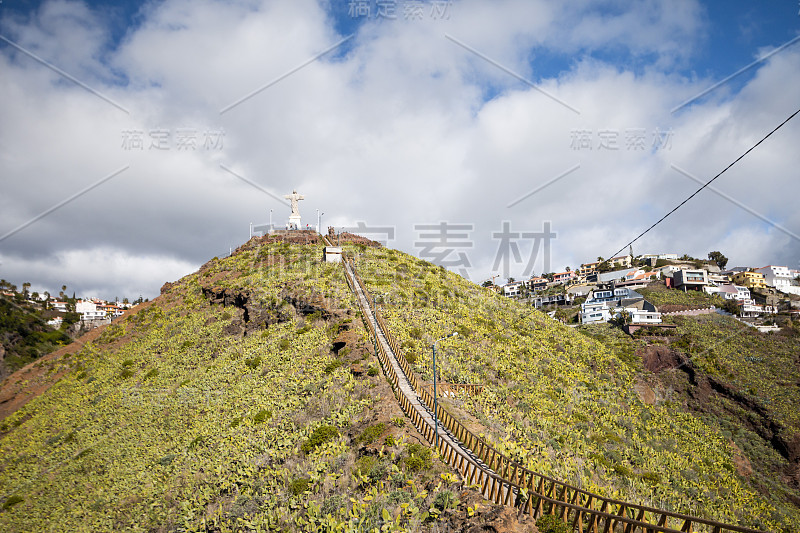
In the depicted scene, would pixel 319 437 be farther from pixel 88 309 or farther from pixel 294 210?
pixel 88 309

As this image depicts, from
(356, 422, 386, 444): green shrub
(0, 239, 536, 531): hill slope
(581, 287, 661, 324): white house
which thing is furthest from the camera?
(581, 287, 661, 324): white house

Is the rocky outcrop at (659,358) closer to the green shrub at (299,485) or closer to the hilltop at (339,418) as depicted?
the hilltop at (339,418)

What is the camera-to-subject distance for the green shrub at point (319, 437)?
72.5ft

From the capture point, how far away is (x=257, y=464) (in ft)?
74.6

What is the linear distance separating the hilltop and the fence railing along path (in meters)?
0.82

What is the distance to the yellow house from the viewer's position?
5325 inches

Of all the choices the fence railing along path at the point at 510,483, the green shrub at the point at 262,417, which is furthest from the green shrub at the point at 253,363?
the fence railing along path at the point at 510,483

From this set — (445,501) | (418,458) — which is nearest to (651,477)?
(418,458)

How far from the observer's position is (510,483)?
13.9 metres

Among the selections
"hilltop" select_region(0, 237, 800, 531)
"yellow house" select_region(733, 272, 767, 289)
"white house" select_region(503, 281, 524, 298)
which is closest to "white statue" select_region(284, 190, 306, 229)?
"hilltop" select_region(0, 237, 800, 531)

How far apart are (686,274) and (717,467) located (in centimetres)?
9402

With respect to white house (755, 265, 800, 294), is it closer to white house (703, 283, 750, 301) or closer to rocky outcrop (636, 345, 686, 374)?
white house (703, 283, 750, 301)

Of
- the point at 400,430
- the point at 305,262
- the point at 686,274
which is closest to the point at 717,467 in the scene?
the point at 400,430

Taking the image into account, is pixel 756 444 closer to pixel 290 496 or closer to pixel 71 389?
pixel 290 496
